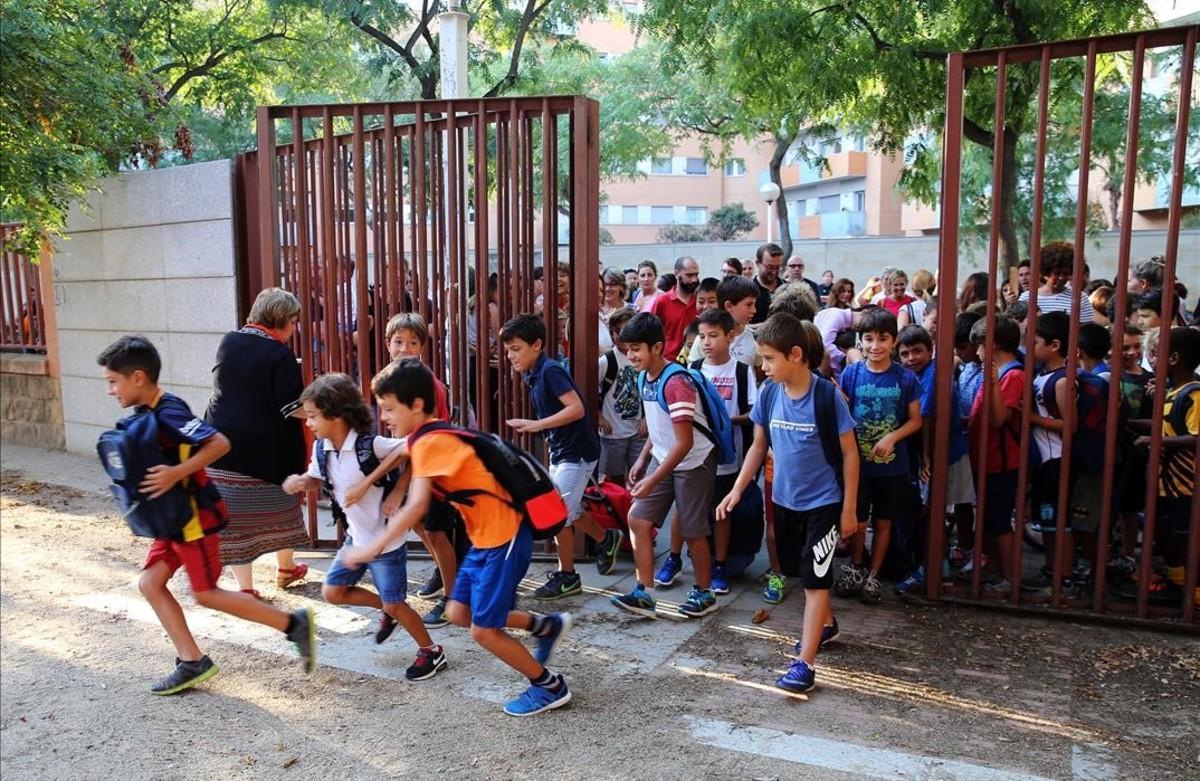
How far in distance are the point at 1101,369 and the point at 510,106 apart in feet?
11.5

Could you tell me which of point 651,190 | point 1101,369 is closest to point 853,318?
point 1101,369

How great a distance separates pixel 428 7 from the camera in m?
13.4

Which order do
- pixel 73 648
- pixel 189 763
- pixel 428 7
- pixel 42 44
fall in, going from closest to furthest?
pixel 189 763, pixel 73 648, pixel 42 44, pixel 428 7

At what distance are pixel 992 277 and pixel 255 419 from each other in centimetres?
366

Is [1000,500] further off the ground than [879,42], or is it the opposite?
Answer: [879,42]

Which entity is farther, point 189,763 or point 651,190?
point 651,190

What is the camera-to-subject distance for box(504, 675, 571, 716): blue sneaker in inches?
155

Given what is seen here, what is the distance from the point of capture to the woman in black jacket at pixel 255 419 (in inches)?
195

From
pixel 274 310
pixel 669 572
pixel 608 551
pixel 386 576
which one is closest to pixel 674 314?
pixel 608 551

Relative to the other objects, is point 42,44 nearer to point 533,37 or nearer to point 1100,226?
point 533,37

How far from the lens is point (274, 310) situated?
16.3ft

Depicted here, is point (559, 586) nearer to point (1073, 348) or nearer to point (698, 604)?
point (698, 604)

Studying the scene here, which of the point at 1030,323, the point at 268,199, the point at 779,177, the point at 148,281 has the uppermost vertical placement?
the point at 779,177

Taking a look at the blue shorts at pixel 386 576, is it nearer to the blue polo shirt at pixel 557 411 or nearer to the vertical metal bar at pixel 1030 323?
the blue polo shirt at pixel 557 411
